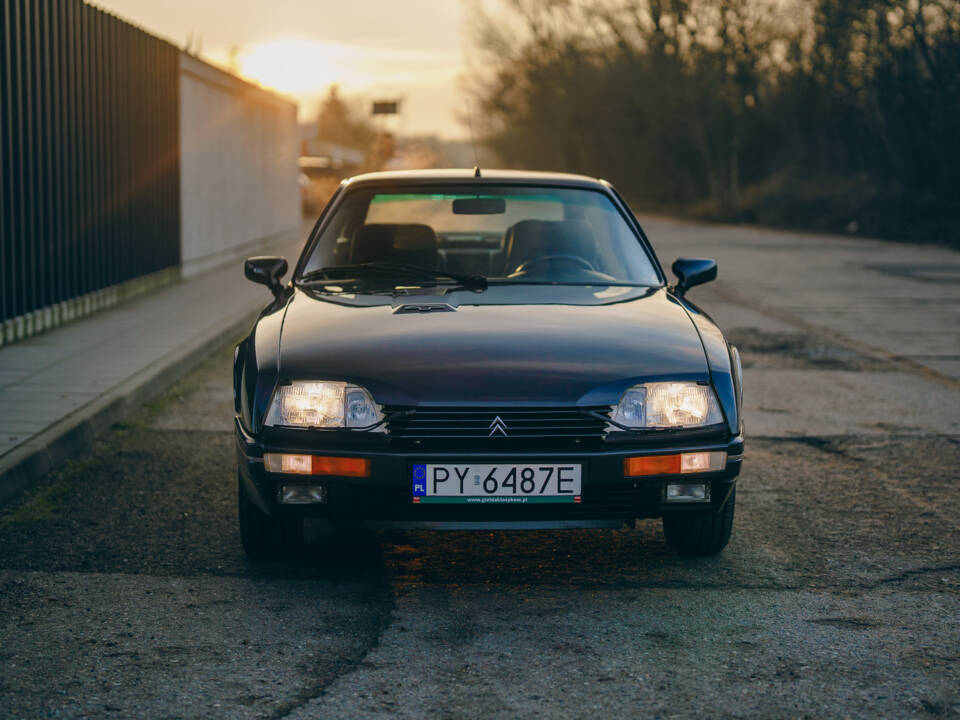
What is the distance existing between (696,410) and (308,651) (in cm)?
146

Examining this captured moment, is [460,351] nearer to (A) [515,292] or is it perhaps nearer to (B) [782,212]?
(A) [515,292]

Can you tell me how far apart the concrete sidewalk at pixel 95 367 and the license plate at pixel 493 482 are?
2.38m

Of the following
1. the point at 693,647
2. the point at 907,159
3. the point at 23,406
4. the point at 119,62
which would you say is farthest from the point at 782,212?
the point at 693,647

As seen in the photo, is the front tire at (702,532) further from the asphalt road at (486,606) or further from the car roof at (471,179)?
the car roof at (471,179)

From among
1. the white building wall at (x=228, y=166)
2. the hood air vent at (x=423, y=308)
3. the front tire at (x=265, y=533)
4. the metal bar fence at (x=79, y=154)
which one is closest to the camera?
the front tire at (x=265, y=533)

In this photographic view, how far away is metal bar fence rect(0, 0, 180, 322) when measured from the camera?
1003cm

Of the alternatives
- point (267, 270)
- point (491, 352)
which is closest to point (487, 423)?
point (491, 352)

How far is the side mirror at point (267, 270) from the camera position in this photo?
5605mm

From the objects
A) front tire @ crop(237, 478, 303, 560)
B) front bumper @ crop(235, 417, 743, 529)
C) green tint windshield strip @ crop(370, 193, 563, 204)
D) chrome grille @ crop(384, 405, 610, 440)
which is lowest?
front tire @ crop(237, 478, 303, 560)

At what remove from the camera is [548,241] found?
5.50m

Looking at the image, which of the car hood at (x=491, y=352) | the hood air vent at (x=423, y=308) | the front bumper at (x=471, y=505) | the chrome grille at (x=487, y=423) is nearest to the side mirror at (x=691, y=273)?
the car hood at (x=491, y=352)

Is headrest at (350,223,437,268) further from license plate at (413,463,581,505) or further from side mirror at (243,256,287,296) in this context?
license plate at (413,463,581,505)

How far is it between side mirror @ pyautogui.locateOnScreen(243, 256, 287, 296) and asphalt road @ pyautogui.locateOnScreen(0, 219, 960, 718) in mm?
961

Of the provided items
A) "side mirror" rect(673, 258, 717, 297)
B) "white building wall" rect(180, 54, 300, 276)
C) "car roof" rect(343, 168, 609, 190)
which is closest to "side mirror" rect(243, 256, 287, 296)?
"car roof" rect(343, 168, 609, 190)
